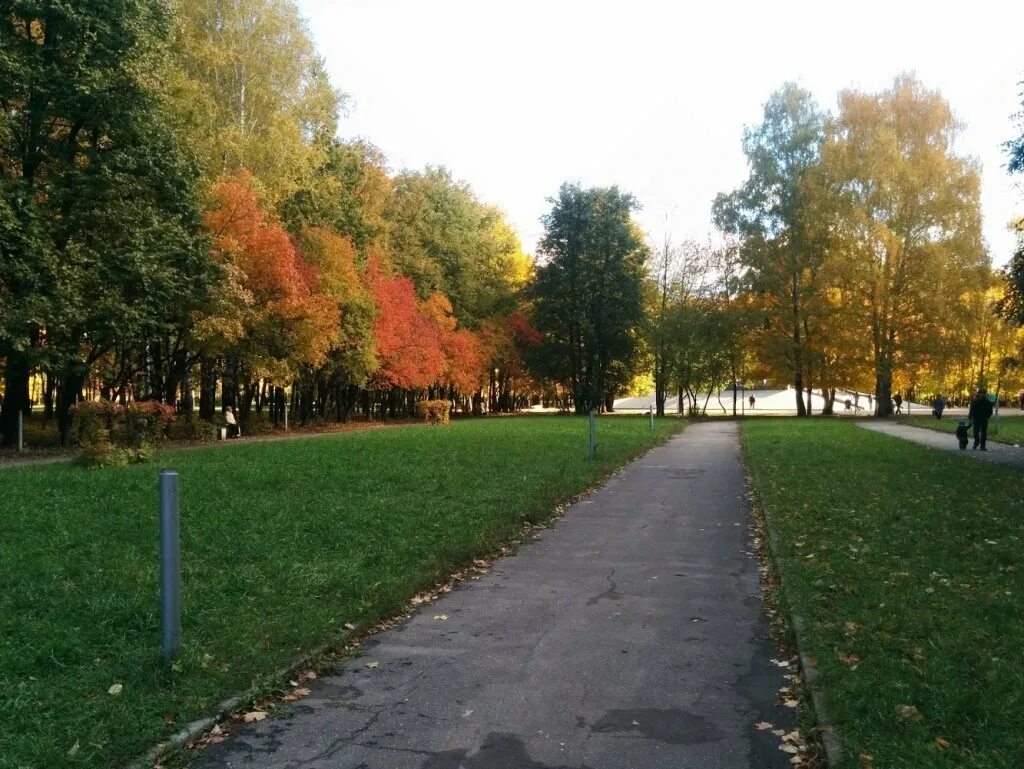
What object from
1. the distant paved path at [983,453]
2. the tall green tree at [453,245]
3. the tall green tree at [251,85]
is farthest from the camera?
the tall green tree at [453,245]

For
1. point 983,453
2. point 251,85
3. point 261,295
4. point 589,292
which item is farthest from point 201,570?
point 589,292

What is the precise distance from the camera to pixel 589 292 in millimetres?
51375

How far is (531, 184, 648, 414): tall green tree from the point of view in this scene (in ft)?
168

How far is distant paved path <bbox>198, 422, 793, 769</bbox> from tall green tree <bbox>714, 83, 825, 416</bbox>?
38.7 meters

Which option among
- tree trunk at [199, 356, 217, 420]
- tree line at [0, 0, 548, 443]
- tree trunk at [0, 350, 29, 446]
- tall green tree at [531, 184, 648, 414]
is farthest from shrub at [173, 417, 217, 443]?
tall green tree at [531, 184, 648, 414]

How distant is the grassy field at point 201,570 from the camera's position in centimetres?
389

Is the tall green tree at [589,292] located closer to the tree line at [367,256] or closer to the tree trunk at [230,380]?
the tree line at [367,256]

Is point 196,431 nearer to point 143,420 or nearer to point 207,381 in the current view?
point 143,420

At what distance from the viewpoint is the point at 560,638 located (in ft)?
17.4

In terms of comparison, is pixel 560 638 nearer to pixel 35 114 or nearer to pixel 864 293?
pixel 35 114

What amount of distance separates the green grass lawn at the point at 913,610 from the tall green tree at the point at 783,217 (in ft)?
107

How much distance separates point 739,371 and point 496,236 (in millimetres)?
19514

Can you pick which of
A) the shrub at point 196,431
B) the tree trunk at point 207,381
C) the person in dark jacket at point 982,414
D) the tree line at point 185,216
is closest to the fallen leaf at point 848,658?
the tree line at point 185,216

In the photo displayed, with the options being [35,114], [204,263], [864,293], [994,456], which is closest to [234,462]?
[204,263]
